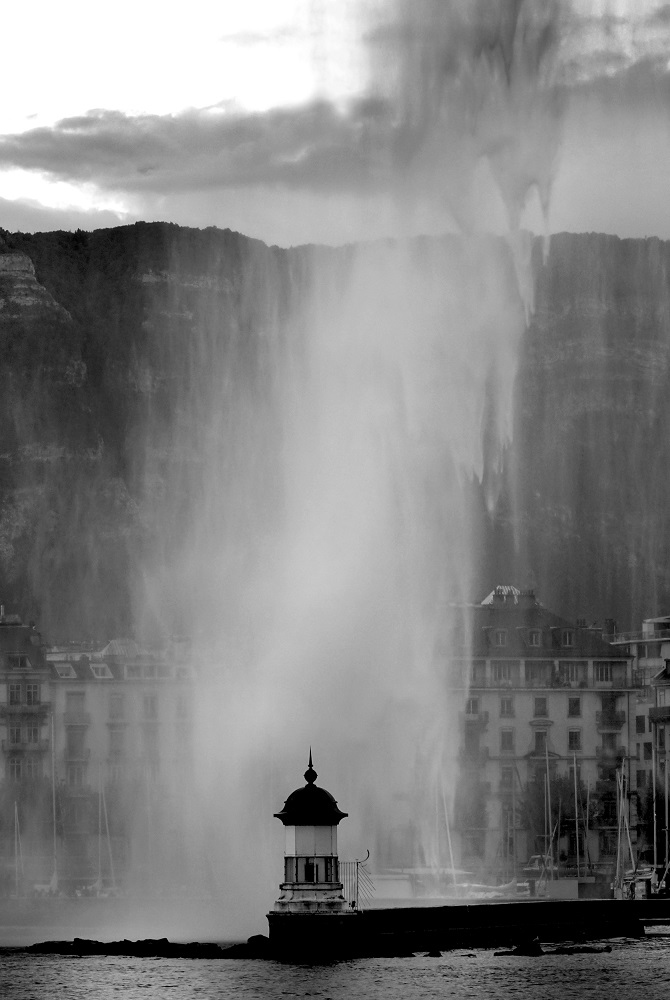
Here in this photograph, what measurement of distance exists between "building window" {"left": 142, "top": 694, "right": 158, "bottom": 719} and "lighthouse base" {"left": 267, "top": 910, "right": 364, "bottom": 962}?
214 feet

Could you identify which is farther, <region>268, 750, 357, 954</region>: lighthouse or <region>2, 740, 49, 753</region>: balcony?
<region>2, 740, 49, 753</region>: balcony

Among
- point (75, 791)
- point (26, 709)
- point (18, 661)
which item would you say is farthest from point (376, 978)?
point (18, 661)

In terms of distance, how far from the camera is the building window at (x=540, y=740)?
423ft

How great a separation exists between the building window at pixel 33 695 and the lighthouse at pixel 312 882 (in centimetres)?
6808

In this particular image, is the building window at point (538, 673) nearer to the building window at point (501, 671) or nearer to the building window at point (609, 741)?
the building window at point (501, 671)

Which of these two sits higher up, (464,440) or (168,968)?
(464,440)

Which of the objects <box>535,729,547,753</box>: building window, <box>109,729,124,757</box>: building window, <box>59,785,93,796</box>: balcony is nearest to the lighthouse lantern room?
<box>535,729,547,753</box>: building window

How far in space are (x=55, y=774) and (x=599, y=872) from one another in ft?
110

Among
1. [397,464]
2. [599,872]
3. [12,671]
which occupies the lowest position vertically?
[599,872]

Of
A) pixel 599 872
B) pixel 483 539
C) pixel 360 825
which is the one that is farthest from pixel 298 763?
pixel 483 539

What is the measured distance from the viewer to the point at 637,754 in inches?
5271

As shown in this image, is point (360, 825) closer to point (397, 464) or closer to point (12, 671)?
point (397, 464)

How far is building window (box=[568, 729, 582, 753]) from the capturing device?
5123 inches

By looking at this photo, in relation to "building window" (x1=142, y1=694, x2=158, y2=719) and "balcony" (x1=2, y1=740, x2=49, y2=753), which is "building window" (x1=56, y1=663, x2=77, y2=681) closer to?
"balcony" (x1=2, y1=740, x2=49, y2=753)
